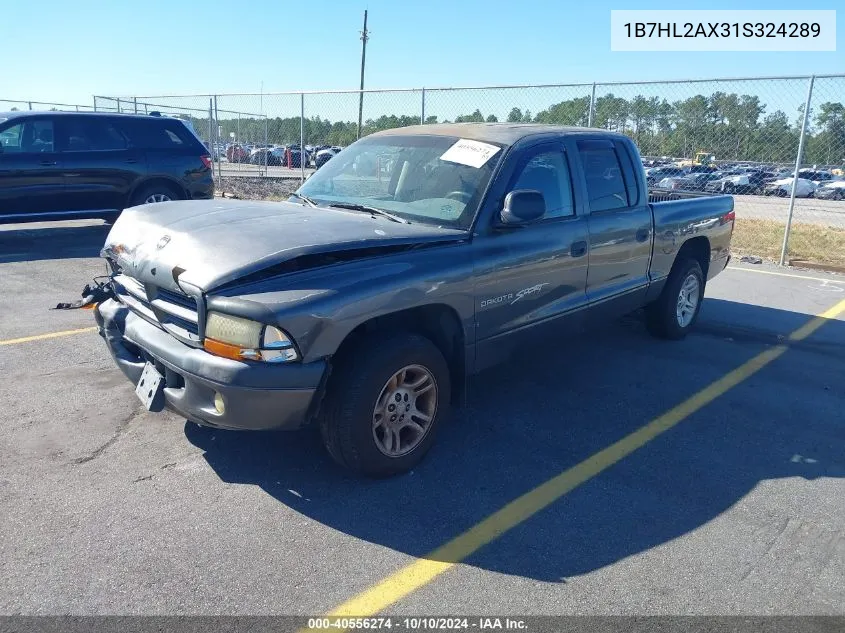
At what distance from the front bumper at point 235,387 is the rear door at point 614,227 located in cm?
250

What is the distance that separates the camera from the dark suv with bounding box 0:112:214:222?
376 inches

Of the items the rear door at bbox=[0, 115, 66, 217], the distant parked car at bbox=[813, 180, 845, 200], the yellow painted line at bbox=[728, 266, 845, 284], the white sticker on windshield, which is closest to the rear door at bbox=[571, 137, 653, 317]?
the white sticker on windshield

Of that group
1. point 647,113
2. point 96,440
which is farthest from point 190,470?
point 647,113

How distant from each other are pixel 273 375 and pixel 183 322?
629mm

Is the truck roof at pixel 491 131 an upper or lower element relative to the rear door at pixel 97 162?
→ upper

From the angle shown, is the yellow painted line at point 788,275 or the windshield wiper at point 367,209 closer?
the windshield wiper at point 367,209

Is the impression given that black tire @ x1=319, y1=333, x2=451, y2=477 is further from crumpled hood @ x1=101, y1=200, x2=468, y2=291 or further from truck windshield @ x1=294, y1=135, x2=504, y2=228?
truck windshield @ x1=294, y1=135, x2=504, y2=228

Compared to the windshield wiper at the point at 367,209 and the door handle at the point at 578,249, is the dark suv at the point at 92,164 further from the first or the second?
the door handle at the point at 578,249

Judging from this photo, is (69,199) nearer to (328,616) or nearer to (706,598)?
(328,616)

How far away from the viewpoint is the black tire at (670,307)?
6109 mm

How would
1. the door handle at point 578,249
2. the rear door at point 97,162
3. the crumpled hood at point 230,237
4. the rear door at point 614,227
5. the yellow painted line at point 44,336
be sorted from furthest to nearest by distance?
the rear door at point 97,162
the yellow painted line at point 44,336
the rear door at point 614,227
the door handle at point 578,249
the crumpled hood at point 230,237

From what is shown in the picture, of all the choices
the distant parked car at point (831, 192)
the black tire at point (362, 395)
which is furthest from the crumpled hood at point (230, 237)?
the distant parked car at point (831, 192)

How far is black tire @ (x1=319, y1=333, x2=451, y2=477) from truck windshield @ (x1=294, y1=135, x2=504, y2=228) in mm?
894

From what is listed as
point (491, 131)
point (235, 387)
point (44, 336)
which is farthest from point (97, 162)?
point (235, 387)
